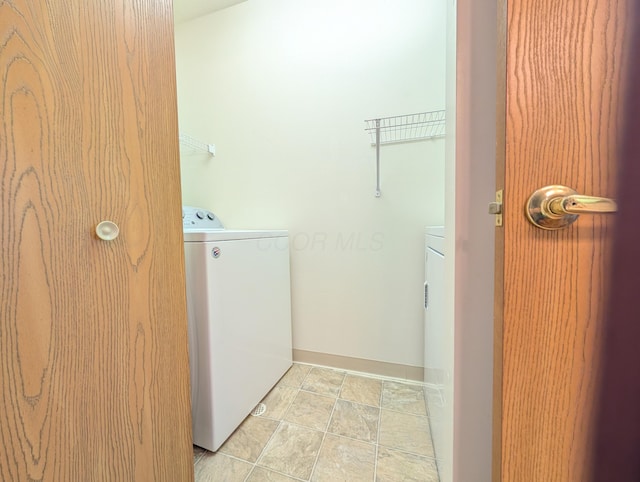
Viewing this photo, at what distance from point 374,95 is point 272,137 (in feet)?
2.42

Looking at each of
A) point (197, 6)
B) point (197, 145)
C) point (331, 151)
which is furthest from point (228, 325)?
point (197, 6)

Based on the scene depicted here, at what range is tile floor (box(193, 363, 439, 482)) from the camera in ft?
2.94

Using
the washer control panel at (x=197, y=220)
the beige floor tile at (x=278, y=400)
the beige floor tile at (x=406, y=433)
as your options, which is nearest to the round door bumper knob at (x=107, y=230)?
the washer control panel at (x=197, y=220)

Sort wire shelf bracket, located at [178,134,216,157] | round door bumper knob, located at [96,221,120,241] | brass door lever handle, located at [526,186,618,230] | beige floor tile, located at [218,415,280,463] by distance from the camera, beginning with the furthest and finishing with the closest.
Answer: wire shelf bracket, located at [178,134,216,157]
beige floor tile, located at [218,415,280,463]
round door bumper knob, located at [96,221,120,241]
brass door lever handle, located at [526,186,618,230]

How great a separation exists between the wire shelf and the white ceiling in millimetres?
1440

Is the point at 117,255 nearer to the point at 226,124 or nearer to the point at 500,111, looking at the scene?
the point at 500,111

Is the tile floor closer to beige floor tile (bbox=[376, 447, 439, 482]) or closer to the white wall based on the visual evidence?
beige floor tile (bbox=[376, 447, 439, 482])

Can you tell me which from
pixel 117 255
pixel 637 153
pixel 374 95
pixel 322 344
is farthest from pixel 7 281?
pixel 374 95

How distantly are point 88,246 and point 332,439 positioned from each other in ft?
3.90

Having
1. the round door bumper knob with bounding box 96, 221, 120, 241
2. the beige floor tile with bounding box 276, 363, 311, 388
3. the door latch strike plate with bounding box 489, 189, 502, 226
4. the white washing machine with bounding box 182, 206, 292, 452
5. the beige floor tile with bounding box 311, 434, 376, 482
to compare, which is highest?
the door latch strike plate with bounding box 489, 189, 502, 226

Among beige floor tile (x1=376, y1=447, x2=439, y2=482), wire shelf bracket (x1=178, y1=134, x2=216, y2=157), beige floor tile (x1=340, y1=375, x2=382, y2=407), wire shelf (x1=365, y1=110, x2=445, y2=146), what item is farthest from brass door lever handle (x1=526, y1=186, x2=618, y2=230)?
wire shelf bracket (x1=178, y1=134, x2=216, y2=157)

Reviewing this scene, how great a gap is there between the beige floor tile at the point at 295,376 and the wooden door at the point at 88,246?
83 cm

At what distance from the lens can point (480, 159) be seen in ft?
1.84

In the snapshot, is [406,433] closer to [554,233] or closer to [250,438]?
[250,438]
